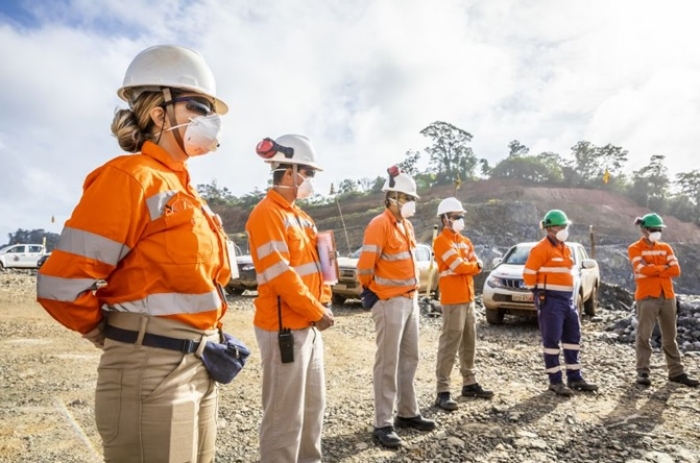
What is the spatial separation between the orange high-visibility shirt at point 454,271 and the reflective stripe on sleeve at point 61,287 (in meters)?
4.32

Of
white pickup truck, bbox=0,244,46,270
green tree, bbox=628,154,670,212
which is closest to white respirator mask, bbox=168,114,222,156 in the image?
white pickup truck, bbox=0,244,46,270

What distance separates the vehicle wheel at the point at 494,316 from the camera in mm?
10648

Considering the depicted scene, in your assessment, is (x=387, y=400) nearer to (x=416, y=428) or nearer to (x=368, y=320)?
(x=416, y=428)

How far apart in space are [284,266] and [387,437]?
199 centimetres

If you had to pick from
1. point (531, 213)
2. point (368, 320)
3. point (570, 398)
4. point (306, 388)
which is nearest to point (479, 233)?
point (531, 213)

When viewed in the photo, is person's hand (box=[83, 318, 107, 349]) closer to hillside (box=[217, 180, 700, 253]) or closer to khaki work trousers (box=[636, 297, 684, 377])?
khaki work trousers (box=[636, 297, 684, 377])

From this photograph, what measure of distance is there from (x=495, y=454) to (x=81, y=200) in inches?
144

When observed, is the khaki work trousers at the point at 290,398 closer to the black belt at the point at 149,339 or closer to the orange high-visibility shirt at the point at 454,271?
the black belt at the point at 149,339

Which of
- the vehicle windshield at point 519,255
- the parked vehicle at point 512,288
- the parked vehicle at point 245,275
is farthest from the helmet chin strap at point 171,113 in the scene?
the parked vehicle at point 245,275

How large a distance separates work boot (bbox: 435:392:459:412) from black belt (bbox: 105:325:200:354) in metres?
3.84

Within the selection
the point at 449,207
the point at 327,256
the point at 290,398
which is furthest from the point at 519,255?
the point at 290,398

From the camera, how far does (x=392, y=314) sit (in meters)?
4.23

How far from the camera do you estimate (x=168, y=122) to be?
1896 millimetres

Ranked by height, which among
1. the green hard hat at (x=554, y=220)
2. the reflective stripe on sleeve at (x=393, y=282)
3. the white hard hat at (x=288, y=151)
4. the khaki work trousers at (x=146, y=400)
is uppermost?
the white hard hat at (x=288, y=151)
